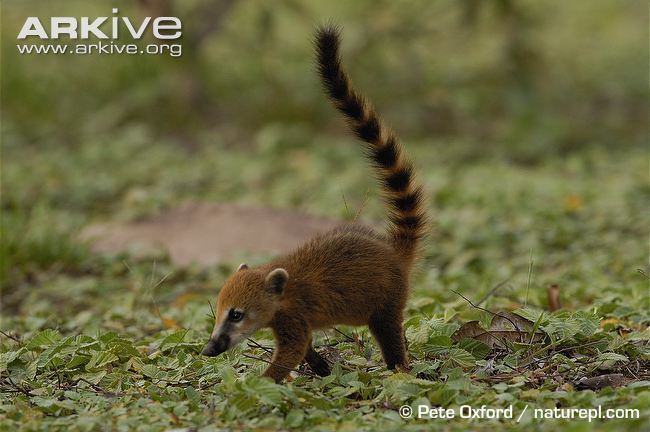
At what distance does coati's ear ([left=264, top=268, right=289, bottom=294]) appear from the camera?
4.05 metres

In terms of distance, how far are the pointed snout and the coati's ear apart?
0.28 metres

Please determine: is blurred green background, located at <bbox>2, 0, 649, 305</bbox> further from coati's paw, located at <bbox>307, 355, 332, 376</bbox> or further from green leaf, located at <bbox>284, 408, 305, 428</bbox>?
green leaf, located at <bbox>284, 408, 305, 428</bbox>

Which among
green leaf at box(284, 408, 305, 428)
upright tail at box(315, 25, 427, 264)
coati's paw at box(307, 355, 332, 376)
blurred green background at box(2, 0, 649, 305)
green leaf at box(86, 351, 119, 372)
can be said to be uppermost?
blurred green background at box(2, 0, 649, 305)

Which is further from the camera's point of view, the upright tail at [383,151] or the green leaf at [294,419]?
the upright tail at [383,151]

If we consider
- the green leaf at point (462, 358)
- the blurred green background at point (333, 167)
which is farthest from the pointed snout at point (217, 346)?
the green leaf at point (462, 358)

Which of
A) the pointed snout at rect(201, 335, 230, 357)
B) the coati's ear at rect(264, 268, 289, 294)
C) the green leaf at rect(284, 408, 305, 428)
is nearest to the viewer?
the green leaf at rect(284, 408, 305, 428)

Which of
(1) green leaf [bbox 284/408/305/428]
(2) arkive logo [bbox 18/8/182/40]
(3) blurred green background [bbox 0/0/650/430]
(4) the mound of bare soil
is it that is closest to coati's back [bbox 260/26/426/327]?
(3) blurred green background [bbox 0/0/650/430]

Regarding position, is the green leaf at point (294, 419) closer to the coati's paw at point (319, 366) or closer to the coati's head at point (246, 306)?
the coati's head at point (246, 306)

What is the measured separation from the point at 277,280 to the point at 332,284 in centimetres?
27

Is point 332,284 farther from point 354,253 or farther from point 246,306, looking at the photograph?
point 246,306

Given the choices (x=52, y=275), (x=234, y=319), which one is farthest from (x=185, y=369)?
(x=52, y=275)

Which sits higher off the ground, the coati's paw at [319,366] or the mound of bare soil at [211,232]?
the mound of bare soil at [211,232]

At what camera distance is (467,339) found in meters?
4.36

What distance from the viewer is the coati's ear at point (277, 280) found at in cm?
405
